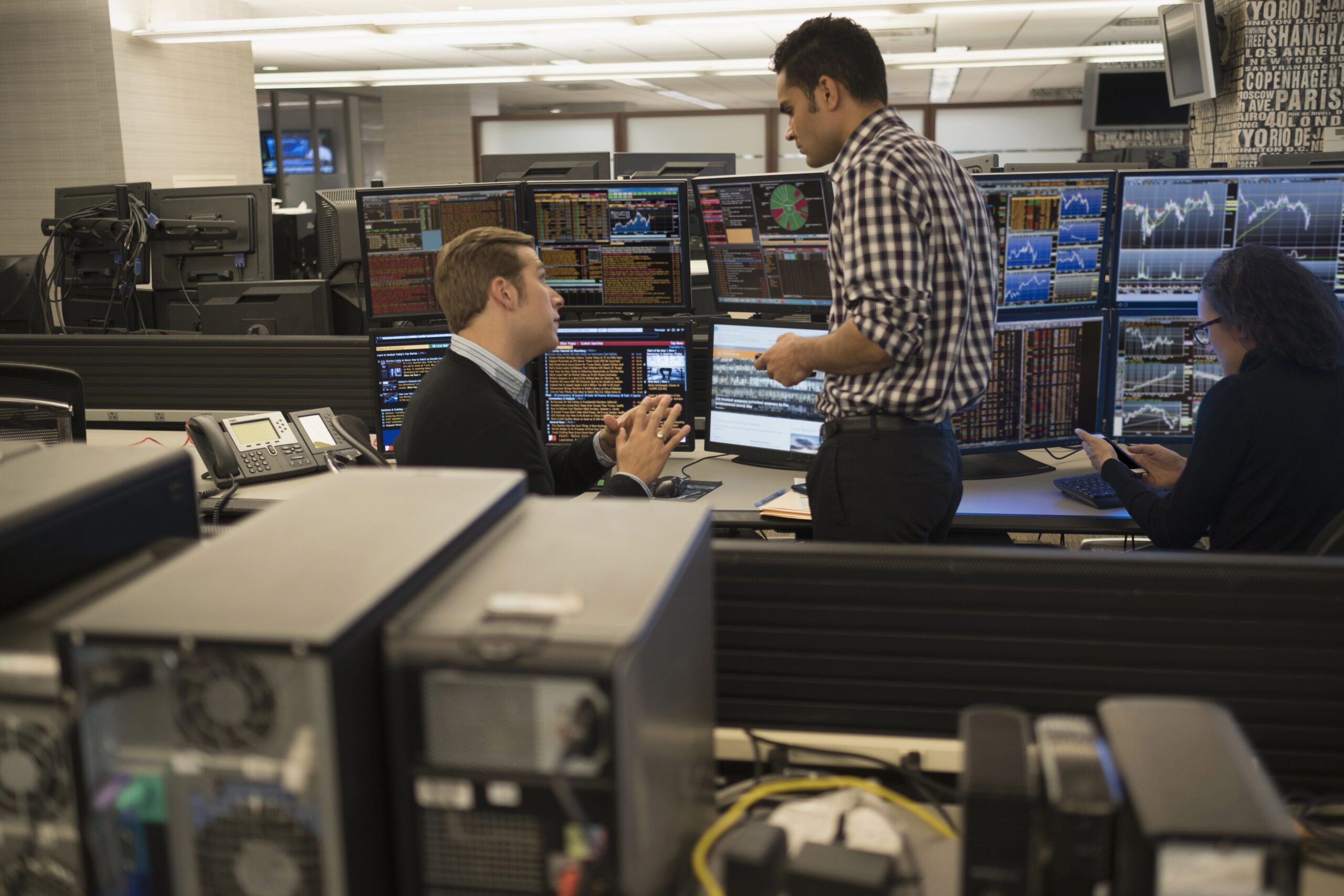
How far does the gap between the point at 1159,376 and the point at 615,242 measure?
1405 mm

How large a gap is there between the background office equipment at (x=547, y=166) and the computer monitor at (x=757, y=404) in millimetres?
1486

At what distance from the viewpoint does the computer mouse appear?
228 cm

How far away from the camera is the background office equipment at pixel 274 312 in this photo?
3.33 meters

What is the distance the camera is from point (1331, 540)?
135 cm

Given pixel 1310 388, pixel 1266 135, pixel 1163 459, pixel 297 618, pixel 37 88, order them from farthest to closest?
pixel 37 88 < pixel 1266 135 < pixel 1163 459 < pixel 1310 388 < pixel 297 618

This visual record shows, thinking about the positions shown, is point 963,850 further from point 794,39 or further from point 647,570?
point 794,39

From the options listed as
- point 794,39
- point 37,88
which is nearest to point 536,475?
point 794,39

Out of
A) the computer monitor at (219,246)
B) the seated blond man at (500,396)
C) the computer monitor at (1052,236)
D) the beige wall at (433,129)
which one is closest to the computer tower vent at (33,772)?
the seated blond man at (500,396)

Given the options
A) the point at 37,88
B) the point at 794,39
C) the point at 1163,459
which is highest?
the point at 37,88

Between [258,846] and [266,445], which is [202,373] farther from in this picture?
[258,846]

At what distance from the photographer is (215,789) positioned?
66 centimetres

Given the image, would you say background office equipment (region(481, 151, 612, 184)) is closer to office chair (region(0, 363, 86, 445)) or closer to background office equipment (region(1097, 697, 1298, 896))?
office chair (region(0, 363, 86, 445))

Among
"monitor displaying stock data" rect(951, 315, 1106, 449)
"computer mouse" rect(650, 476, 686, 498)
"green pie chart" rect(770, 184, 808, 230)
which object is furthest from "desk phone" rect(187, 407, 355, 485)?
"monitor displaying stock data" rect(951, 315, 1106, 449)

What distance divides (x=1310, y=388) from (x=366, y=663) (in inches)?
69.5
